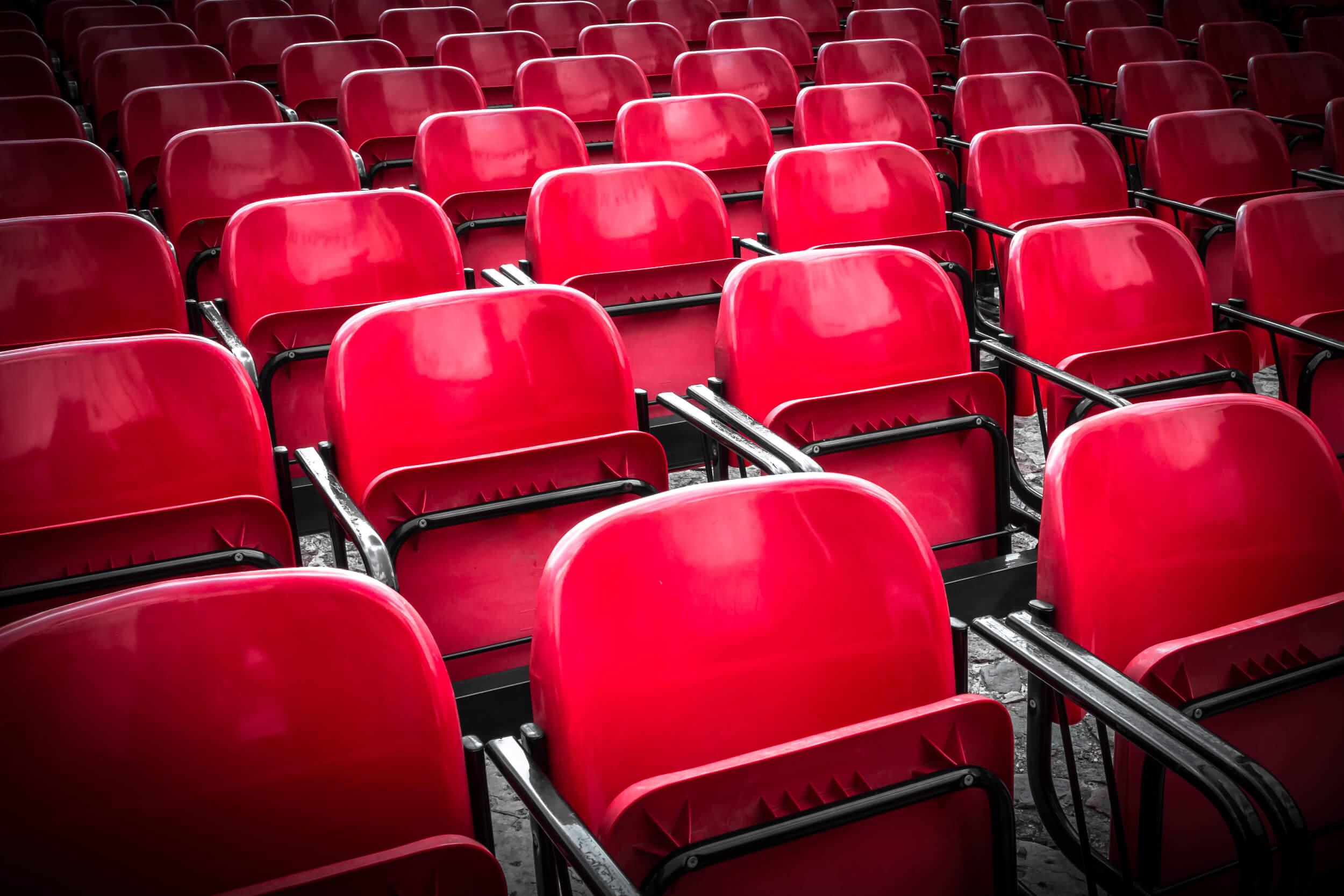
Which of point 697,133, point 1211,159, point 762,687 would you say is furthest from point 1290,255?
point 762,687

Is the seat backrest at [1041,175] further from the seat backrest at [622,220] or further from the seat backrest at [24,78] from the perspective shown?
the seat backrest at [24,78]

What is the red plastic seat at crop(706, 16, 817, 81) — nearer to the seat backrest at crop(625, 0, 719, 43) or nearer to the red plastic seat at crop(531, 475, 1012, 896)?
the seat backrest at crop(625, 0, 719, 43)

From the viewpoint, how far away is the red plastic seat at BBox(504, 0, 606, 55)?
5.36 metres

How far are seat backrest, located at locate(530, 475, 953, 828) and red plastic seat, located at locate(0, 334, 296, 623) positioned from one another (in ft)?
2.21

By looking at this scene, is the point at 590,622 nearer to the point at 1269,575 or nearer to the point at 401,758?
the point at 401,758

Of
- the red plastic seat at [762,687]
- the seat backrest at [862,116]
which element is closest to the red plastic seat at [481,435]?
the red plastic seat at [762,687]

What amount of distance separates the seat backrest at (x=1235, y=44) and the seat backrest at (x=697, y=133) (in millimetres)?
3016

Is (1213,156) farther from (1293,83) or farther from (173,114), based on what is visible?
(173,114)

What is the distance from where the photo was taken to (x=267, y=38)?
492 centimetres

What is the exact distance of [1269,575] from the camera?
1561mm

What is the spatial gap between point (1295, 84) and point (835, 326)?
3.72 metres

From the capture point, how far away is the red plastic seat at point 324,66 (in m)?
4.41

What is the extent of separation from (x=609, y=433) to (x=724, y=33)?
3.64 metres

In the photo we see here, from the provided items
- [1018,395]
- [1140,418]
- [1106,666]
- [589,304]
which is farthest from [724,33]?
[1106,666]
